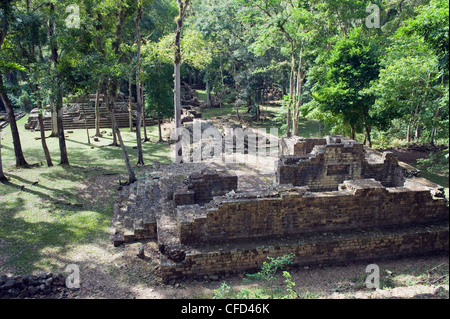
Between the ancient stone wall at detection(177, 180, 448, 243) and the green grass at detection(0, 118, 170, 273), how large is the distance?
3.49 metres

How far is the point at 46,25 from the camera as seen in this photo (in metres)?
14.7

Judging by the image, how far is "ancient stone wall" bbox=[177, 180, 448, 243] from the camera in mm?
7992

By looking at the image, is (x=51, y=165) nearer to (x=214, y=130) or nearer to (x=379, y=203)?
(x=214, y=130)

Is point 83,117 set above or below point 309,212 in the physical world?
above

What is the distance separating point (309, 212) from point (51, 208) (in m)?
8.55

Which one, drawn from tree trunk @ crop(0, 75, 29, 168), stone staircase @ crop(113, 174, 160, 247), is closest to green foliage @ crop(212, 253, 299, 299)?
stone staircase @ crop(113, 174, 160, 247)

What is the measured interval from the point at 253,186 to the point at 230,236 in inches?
→ 163

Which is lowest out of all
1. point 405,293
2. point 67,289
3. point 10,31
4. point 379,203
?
point 67,289

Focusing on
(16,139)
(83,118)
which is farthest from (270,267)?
(83,118)

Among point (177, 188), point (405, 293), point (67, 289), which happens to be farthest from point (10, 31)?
point (405, 293)

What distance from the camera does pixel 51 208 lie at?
11.2 meters

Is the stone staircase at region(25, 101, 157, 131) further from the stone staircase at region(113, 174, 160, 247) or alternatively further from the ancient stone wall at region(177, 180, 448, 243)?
the ancient stone wall at region(177, 180, 448, 243)

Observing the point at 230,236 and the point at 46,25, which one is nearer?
the point at 230,236

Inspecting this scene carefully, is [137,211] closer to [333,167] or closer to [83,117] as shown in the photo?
[333,167]
